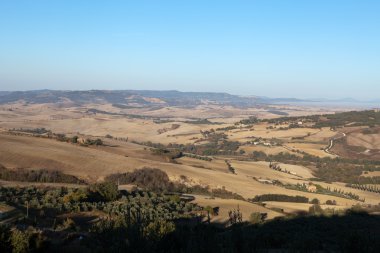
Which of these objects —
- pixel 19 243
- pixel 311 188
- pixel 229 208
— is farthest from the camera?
pixel 311 188

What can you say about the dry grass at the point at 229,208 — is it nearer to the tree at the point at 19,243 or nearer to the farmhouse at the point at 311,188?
the tree at the point at 19,243

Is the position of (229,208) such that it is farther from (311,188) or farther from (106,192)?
(311,188)

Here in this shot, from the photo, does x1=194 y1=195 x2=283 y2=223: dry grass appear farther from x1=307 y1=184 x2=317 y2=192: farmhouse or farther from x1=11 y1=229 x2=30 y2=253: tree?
x1=307 y1=184 x2=317 y2=192: farmhouse

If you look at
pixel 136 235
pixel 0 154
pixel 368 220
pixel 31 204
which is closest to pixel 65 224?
pixel 31 204

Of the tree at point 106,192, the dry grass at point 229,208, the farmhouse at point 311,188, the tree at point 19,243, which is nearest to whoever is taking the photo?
the tree at point 19,243

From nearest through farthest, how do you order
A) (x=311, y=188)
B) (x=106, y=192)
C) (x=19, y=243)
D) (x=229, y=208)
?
(x=19, y=243), (x=106, y=192), (x=229, y=208), (x=311, y=188)

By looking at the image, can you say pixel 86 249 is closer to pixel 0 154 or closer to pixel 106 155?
pixel 0 154

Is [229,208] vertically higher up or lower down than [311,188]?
higher up

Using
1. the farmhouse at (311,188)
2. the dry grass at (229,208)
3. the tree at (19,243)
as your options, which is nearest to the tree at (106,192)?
the dry grass at (229,208)

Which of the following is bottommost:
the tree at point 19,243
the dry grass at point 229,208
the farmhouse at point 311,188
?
the farmhouse at point 311,188

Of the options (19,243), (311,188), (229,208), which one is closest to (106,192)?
(229,208)

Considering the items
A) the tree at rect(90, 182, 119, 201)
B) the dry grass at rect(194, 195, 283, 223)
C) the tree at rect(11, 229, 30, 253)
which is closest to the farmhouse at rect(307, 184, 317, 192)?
the dry grass at rect(194, 195, 283, 223)
